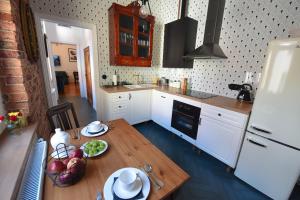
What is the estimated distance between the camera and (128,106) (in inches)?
106

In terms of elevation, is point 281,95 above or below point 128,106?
above

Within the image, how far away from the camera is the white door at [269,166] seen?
4.20 feet

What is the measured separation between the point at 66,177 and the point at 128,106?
2.03 meters

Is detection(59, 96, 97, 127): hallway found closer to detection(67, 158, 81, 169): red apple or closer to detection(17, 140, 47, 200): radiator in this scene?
detection(17, 140, 47, 200): radiator

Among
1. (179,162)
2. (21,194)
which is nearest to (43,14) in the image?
(21,194)

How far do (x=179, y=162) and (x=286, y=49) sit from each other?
5.79ft

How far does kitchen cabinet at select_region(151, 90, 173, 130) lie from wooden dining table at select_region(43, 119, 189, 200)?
143cm

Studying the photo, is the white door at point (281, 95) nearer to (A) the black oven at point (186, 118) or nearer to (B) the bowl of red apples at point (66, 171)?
(A) the black oven at point (186, 118)

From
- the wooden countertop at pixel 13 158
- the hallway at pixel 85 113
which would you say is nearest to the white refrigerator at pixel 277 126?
the wooden countertop at pixel 13 158

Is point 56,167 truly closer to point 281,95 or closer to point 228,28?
point 281,95

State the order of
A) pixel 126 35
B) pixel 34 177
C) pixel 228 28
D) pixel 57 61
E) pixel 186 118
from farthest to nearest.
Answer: pixel 57 61, pixel 126 35, pixel 186 118, pixel 228 28, pixel 34 177

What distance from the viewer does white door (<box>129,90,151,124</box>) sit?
2719 millimetres

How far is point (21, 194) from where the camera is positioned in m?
0.71

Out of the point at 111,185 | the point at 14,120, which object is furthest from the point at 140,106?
the point at 111,185
